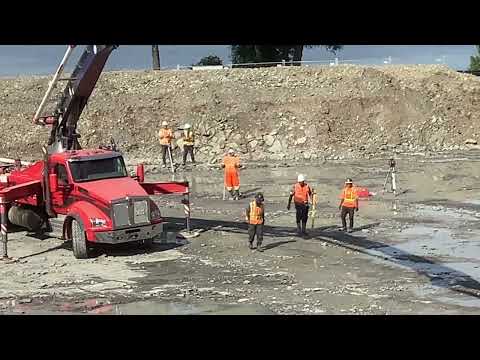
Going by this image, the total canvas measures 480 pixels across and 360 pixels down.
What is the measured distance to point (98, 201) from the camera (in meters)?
16.2

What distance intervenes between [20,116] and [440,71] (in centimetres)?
2547

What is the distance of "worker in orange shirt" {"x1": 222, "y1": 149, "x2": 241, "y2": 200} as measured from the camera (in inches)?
938

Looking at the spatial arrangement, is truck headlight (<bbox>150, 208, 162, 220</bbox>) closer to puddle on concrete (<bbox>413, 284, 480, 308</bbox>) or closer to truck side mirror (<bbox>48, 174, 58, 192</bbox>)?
truck side mirror (<bbox>48, 174, 58, 192</bbox>)

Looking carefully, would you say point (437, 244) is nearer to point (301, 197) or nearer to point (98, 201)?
point (301, 197)

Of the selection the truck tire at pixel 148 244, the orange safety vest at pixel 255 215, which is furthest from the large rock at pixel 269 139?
the orange safety vest at pixel 255 215

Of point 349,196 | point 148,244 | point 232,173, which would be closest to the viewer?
point 148,244

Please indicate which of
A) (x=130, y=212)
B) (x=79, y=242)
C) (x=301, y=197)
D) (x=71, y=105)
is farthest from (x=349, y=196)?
(x=71, y=105)

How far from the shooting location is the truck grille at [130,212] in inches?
630

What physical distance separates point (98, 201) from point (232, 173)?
28.3ft

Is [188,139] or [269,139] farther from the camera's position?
[269,139]

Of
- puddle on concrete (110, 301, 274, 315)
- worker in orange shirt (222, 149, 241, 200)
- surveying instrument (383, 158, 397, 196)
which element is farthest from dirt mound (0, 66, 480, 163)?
puddle on concrete (110, 301, 274, 315)

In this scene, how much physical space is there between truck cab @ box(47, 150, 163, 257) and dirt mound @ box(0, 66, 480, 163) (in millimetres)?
18106
